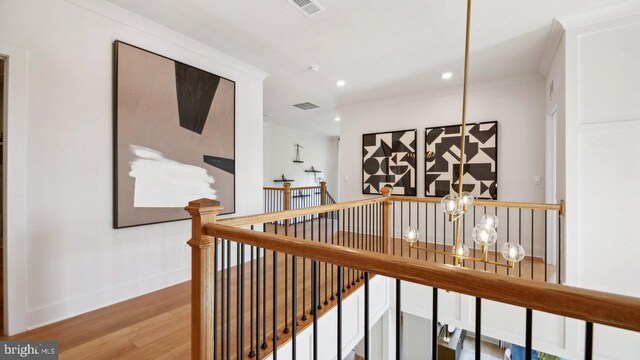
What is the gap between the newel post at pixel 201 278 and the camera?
55.7 inches

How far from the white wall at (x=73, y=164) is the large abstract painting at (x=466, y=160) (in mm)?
4191

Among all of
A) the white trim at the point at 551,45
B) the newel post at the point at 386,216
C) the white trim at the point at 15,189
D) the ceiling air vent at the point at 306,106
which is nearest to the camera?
the white trim at the point at 15,189

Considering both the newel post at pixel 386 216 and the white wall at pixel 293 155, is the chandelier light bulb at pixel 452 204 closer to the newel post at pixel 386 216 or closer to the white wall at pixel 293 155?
the newel post at pixel 386 216

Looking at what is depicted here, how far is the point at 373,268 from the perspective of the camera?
912 mm

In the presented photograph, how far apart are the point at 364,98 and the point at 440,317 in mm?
3856

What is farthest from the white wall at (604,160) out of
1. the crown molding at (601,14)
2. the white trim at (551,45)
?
the white trim at (551,45)

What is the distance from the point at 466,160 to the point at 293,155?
15.7ft

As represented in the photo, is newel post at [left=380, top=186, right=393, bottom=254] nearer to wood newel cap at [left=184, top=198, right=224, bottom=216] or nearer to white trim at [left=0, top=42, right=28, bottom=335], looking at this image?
wood newel cap at [left=184, top=198, right=224, bottom=216]

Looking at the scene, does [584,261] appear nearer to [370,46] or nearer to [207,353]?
[370,46]

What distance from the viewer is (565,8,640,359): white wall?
2.37m

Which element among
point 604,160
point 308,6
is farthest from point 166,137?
point 604,160

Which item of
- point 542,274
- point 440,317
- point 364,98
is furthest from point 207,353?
point 364,98

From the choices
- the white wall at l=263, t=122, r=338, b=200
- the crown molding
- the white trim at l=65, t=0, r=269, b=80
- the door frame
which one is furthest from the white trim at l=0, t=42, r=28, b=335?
the door frame

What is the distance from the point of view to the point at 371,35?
2938 millimetres
